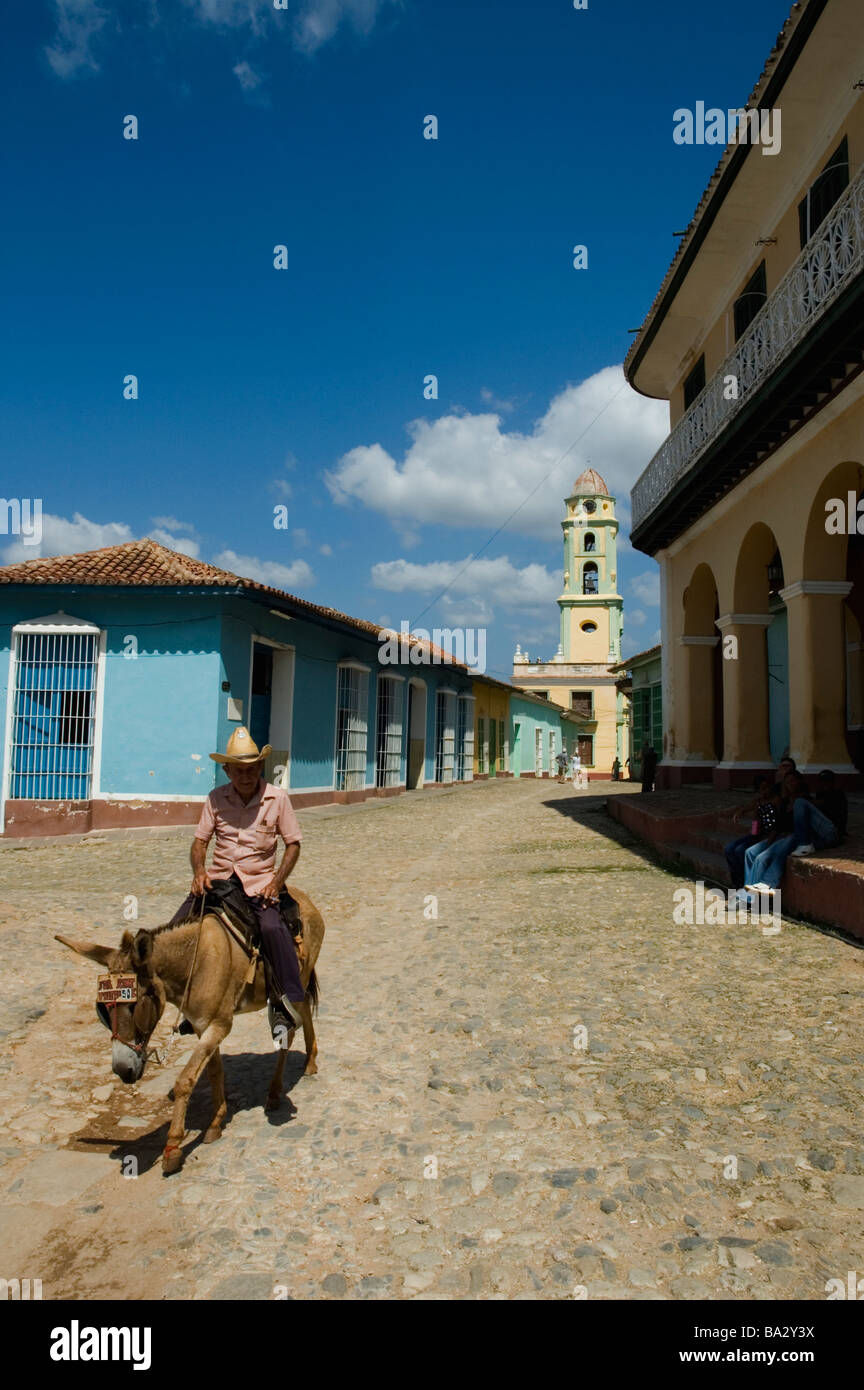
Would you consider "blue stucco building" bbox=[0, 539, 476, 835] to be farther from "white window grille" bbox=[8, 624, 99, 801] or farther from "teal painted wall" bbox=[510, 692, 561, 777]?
"teal painted wall" bbox=[510, 692, 561, 777]

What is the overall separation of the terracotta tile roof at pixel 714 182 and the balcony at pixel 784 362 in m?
1.82

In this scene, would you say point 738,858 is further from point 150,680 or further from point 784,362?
point 150,680

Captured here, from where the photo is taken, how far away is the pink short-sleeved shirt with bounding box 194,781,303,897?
3641 mm

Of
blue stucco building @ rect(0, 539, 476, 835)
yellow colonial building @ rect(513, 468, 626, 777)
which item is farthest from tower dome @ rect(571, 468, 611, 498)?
blue stucco building @ rect(0, 539, 476, 835)

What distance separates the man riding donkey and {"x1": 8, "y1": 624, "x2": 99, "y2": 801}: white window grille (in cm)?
1037

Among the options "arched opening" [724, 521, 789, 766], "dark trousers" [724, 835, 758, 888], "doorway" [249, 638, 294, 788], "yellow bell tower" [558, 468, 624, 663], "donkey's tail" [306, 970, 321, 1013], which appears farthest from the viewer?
"yellow bell tower" [558, 468, 624, 663]

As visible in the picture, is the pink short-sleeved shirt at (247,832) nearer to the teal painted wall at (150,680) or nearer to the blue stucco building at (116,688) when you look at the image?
the blue stucco building at (116,688)

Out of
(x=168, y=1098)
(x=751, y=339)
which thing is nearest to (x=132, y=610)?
(x=751, y=339)

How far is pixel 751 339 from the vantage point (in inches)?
380

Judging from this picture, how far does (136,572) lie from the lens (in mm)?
13375

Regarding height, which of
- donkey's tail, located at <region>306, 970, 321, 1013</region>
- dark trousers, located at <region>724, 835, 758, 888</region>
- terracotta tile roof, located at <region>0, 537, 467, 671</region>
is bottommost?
donkey's tail, located at <region>306, 970, 321, 1013</region>

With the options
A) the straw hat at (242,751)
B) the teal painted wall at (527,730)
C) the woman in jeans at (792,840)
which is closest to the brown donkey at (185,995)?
the straw hat at (242,751)

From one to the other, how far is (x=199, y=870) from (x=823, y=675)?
7.51 m

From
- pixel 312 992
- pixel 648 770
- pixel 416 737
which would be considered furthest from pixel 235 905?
pixel 416 737
